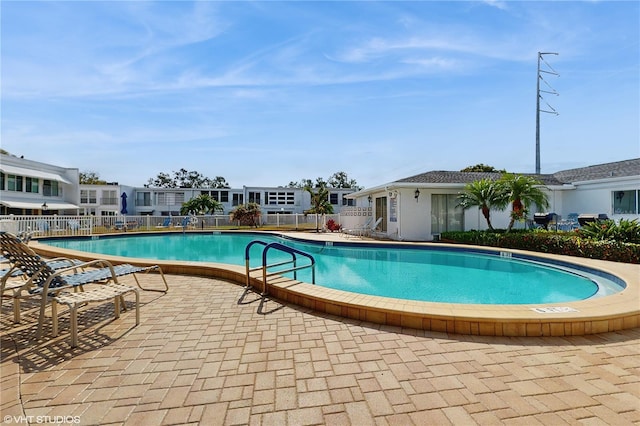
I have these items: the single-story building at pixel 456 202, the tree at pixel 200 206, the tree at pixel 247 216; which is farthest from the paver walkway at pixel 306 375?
the tree at pixel 200 206

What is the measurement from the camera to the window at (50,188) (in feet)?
78.7

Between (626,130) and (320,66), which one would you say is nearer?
(320,66)

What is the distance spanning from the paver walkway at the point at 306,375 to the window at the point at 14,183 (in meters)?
24.1

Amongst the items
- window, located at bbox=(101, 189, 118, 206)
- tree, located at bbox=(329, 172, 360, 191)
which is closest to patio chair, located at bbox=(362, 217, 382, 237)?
window, located at bbox=(101, 189, 118, 206)

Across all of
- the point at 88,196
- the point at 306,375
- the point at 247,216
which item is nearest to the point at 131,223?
the point at 247,216

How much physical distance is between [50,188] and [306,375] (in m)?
30.6

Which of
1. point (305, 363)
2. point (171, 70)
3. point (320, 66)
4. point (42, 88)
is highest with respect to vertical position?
point (320, 66)

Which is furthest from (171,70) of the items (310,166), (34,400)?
(310,166)

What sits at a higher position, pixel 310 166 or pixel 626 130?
pixel 310 166

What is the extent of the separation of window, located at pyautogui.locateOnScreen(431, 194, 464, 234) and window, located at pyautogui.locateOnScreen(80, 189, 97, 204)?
32.0 metres

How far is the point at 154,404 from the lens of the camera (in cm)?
205

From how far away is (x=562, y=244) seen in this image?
9461 millimetres

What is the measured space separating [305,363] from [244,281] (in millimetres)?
3001

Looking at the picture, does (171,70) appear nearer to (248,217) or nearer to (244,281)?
(244,281)
